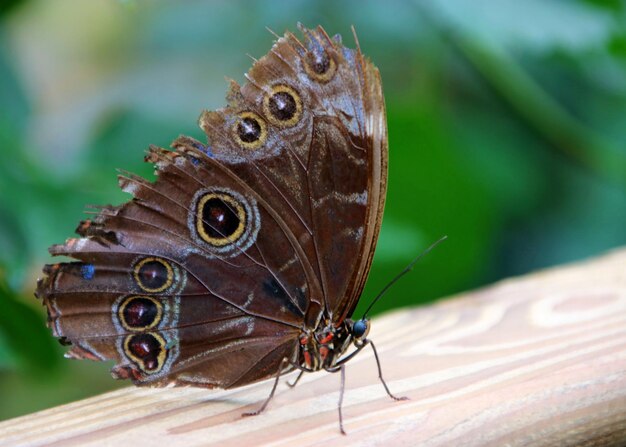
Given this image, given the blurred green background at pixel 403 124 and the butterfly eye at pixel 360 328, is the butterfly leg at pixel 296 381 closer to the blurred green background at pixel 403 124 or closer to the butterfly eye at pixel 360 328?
the butterfly eye at pixel 360 328

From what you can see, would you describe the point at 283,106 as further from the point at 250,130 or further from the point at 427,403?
the point at 427,403

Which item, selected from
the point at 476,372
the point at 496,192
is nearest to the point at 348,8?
the point at 496,192

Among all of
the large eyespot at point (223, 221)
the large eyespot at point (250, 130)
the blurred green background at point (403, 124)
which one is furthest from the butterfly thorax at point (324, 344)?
the blurred green background at point (403, 124)

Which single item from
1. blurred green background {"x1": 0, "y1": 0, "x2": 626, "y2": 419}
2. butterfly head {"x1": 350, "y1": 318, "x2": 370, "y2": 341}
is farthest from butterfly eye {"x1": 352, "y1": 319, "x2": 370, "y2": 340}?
blurred green background {"x1": 0, "y1": 0, "x2": 626, "y2": 419}

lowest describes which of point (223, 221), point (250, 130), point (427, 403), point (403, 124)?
point (427, 403)

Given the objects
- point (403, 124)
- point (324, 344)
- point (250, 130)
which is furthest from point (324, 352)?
point (403, 124)

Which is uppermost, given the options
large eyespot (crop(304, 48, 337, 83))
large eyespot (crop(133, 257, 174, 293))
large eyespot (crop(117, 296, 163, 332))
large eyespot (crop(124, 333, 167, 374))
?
large eyespot (crop(304, 48, 337, 83))

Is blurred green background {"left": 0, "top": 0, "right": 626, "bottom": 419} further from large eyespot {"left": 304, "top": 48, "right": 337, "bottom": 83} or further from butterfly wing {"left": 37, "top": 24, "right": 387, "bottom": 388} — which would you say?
large eyespot {"left": 304, "top": 48, "right": 337, "bottom": 83}

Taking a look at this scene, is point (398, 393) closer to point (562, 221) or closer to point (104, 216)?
point (104, 216)
